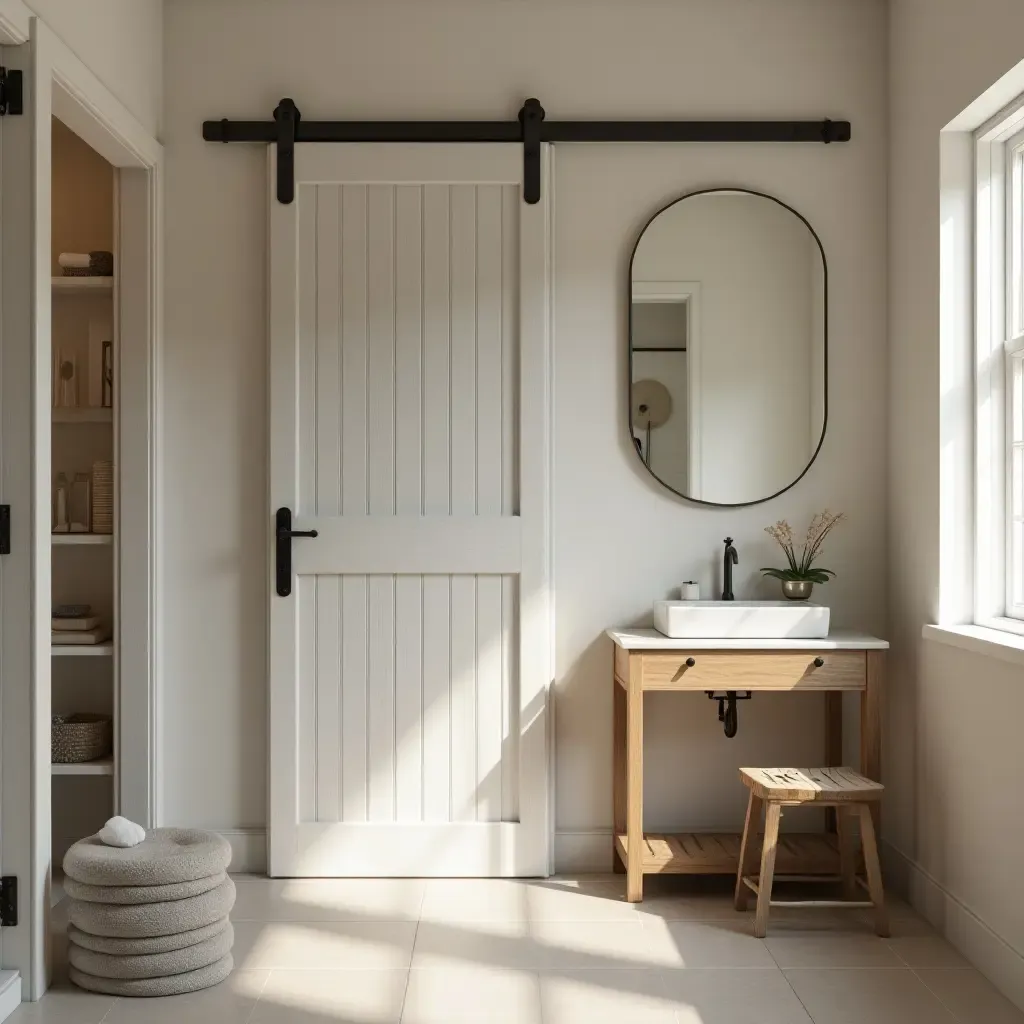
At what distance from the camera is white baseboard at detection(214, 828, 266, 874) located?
3.66 m

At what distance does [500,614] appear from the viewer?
143 inches

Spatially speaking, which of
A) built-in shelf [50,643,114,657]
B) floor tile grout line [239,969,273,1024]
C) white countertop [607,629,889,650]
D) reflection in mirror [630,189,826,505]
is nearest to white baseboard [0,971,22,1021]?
floor tile grout line [239,969,273,1024]

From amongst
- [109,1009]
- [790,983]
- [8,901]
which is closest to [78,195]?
[8,901]

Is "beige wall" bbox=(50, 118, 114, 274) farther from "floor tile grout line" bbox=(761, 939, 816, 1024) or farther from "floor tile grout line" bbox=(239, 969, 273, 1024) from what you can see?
"floor tile grout line" bbox=(761, 939, 816, 1024)

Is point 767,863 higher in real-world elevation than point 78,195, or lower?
lower

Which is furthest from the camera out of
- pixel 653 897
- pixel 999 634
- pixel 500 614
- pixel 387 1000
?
pixel 500 614

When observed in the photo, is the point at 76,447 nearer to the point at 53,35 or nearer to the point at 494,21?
the point at 53,35

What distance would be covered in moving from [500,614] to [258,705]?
836mm

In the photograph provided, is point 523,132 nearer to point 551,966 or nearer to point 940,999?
point 551,966

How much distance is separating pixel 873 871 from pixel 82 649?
96.1 inches

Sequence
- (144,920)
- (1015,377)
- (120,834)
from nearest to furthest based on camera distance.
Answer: (144,920) < (120,834) < (1015,377)

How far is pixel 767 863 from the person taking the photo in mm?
3055

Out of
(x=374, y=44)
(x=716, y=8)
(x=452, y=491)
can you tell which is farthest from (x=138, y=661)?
(x=716, y=8)

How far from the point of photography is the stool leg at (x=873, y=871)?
3.09 m
